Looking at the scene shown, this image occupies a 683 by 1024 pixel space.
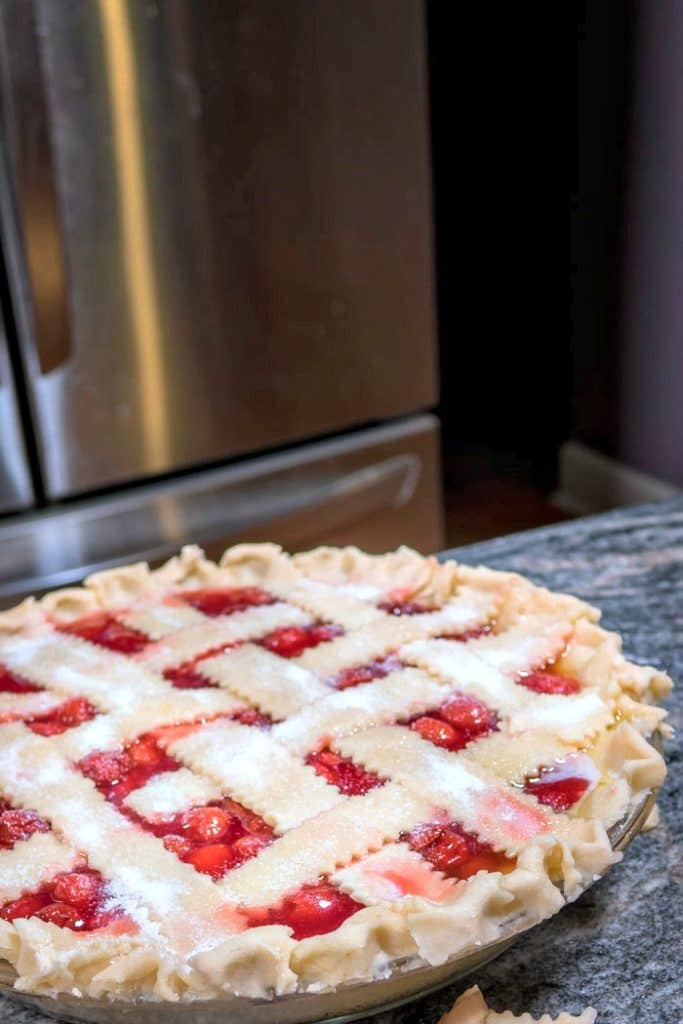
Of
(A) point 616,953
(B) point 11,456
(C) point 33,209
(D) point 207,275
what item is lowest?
(B) point 11,456

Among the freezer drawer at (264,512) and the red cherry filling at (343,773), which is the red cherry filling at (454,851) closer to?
the red cherry filling at (343,773)

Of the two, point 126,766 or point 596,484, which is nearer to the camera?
point 126,766

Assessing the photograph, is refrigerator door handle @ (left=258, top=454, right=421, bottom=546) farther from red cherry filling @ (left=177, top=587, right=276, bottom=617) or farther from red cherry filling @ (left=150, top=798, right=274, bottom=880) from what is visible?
red cherry filling @ (left=150, top=798, right=274, bottom=880)

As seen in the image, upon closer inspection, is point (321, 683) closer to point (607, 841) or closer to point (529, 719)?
point (529, 719)

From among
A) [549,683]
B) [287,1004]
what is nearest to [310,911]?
[287,1004]

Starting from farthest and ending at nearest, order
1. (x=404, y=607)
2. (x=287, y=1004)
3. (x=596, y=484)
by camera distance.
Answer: (x=596, y=484) < (x=404, y=607) < (x=287, y=1004)

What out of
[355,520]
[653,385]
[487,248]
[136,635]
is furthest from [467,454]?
[136,635]

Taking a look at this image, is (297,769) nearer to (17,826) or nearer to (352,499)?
(17,826)

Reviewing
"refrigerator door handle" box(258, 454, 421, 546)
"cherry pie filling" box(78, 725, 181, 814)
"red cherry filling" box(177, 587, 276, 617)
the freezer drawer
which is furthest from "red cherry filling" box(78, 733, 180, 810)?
"refrigerator door handle" box(258, 454, 421, 546)
